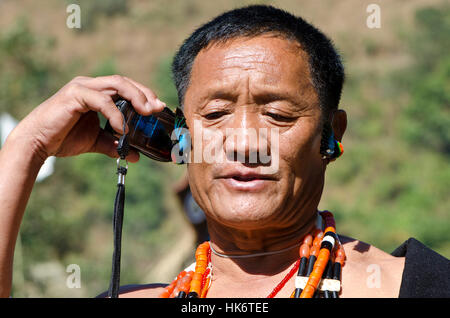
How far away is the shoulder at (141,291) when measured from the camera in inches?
124

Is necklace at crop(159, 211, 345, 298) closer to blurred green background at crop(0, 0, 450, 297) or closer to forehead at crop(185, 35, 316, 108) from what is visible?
forehead at crop(185, 35, 316, 108)

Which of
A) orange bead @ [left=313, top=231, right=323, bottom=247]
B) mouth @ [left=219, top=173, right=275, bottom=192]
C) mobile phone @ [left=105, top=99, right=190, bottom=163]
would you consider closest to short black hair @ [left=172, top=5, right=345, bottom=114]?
mobile phone @ [left=105, top=99, right=190, bottom=163]

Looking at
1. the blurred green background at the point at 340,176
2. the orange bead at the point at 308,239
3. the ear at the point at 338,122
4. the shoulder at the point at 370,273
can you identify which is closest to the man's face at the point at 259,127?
the orange bead at the point at 308,239

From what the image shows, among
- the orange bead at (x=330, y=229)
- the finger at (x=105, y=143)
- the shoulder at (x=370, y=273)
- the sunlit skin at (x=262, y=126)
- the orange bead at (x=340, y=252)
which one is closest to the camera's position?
the shoulder at (x=370, y=273)

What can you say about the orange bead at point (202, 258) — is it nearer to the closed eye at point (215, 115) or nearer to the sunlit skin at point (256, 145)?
the sunlit skin at point (256, 145)

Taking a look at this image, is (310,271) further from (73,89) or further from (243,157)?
(73,89)

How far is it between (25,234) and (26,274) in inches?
79.0

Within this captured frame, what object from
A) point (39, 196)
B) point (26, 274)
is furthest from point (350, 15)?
point (26, 274)

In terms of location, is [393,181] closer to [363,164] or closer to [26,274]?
[363,164]

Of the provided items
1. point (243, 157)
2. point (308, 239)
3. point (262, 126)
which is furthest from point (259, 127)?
point (308, 239)

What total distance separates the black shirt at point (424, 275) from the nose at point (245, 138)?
2.62 feet

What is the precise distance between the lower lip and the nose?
0.28ft

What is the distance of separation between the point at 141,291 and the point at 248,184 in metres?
0.99

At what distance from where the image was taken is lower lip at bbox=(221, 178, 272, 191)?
2660 mm
